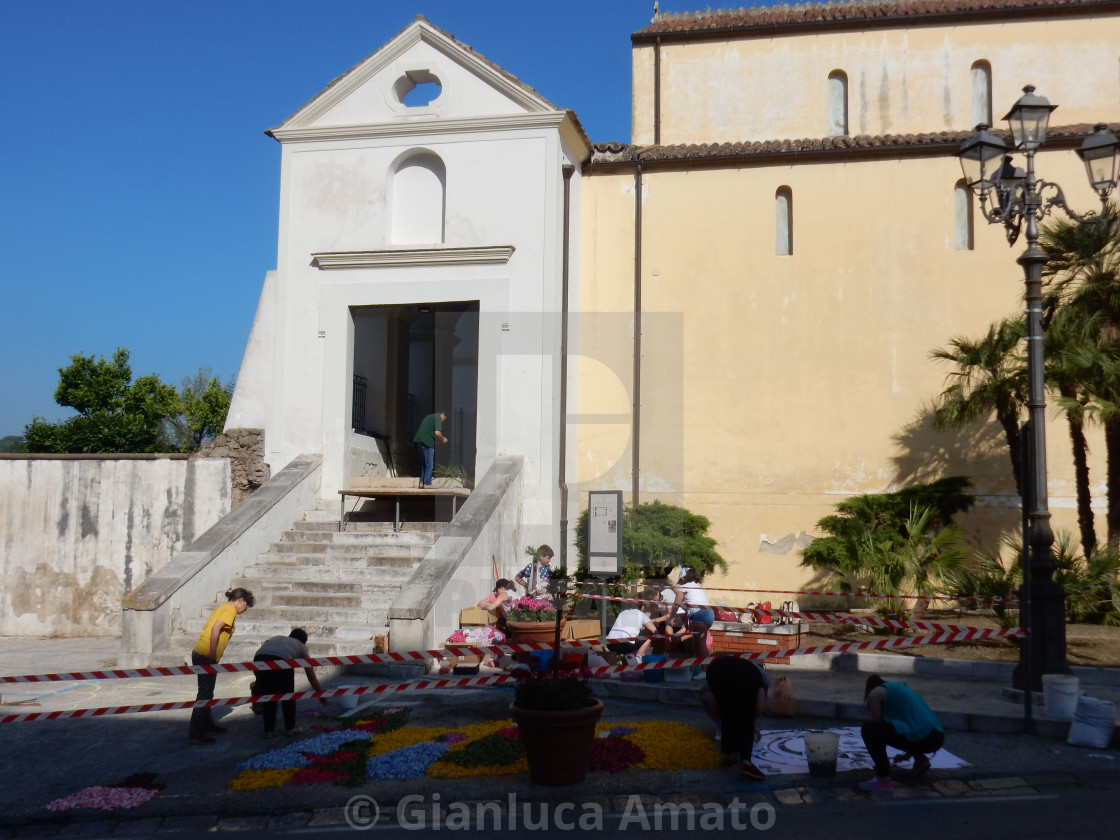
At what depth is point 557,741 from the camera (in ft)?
24.6

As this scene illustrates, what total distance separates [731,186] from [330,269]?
23.5 feet

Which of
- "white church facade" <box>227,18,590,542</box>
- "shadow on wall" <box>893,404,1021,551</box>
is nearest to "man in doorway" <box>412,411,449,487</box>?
"white church facade" <box>227,18,590,542</box>

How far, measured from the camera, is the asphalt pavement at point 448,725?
7.34 metres

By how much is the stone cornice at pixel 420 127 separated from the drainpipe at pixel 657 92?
3777 millimetres

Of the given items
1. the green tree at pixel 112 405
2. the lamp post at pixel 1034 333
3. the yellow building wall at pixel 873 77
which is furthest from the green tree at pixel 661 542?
the green tree at pixel 112 405

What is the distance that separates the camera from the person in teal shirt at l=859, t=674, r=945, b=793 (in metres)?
7.50

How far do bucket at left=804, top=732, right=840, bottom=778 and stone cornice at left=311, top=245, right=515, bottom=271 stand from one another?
10644mm

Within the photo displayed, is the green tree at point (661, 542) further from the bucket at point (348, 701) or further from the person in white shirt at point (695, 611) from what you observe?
the bucket at point (348, 701)

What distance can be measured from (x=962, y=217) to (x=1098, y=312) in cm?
418

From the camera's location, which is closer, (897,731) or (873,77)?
(897,731)

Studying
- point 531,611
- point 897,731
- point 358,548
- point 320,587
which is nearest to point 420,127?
point 358,548

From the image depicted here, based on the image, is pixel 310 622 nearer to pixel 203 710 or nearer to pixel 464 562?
pixel 464 562

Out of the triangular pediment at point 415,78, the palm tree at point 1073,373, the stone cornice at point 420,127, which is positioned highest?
the triangular pediment at point 415,78

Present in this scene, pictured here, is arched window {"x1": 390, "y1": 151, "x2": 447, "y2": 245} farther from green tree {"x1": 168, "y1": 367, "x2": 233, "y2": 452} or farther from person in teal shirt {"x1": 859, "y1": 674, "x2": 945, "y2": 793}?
green tree {"x1": 168, "y1": 367, "x2": 233, "y2": 452}
